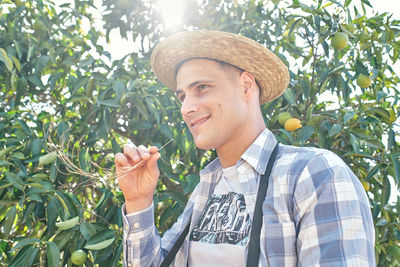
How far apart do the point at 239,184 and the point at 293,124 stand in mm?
760

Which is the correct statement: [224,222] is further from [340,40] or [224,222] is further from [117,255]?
[340,40]

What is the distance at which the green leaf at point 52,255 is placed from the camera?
146 centimetres

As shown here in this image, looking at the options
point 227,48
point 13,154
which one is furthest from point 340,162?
point 13,154

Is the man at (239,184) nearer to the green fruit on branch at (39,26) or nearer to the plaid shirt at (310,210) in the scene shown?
the plaid shirt at (310,210)

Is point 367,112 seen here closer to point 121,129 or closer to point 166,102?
point 166,102

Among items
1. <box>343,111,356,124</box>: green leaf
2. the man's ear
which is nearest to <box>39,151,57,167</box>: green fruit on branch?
the man's ear

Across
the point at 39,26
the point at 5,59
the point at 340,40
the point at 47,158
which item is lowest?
the point at 47,158

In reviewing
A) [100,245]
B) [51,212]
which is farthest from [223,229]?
[51,212]

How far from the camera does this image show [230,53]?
129 centimetres

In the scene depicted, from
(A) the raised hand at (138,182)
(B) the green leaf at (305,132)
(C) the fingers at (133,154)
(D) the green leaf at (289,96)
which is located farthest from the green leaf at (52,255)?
(D) the green leaf at (289,96)

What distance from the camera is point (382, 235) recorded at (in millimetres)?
1943

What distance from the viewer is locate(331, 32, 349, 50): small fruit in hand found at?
1870 millimetres

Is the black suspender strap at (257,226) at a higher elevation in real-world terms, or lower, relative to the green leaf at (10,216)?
lower

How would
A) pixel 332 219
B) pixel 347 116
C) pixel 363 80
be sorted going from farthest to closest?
1. pixel 363 80
2. pixel 347 116
3. pixel 332 219
